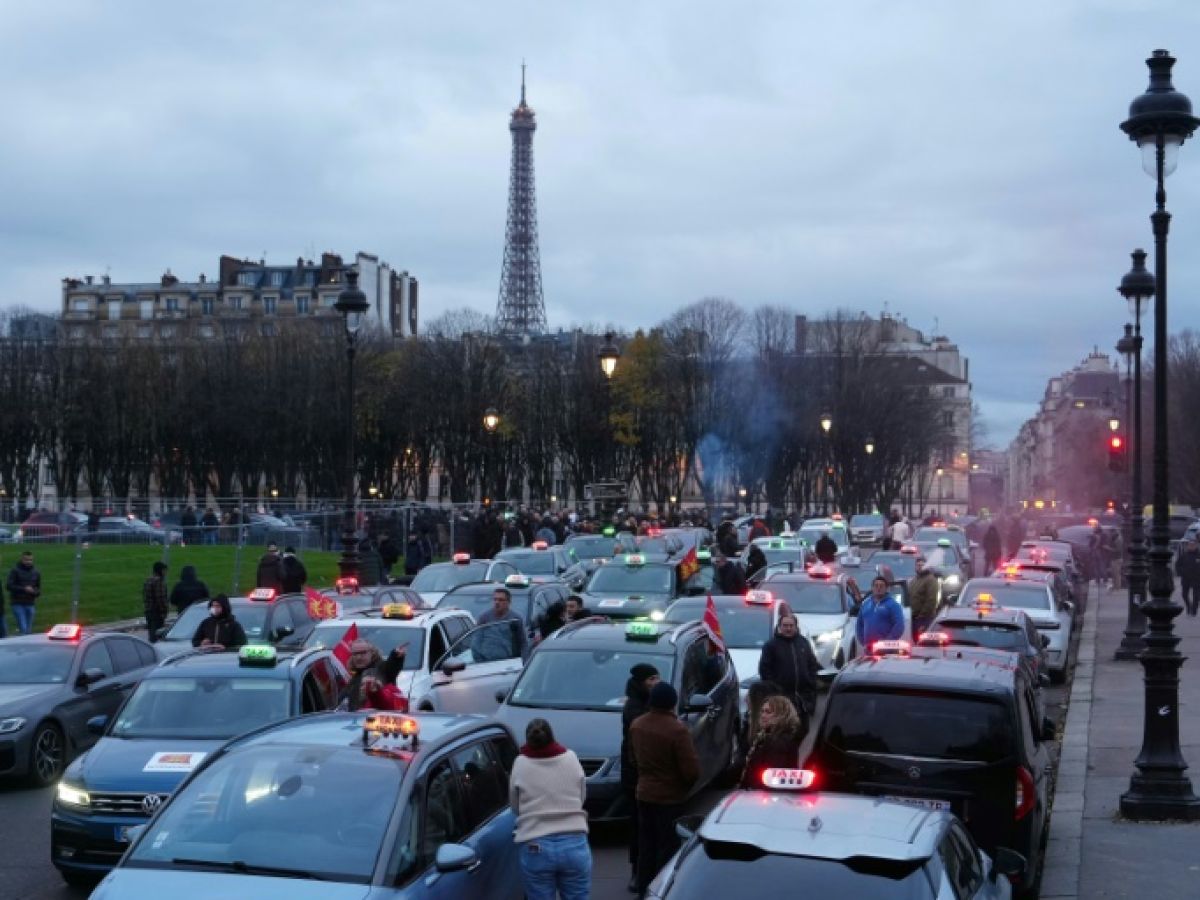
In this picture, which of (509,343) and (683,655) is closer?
(683,655)

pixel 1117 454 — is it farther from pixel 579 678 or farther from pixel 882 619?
pixel 579 678

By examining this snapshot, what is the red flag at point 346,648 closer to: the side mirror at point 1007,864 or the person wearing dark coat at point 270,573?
the side mirror at point 1007,864

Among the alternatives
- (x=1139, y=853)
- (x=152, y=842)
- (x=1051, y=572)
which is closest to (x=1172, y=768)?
(x=1139, y=853)

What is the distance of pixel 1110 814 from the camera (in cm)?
1391

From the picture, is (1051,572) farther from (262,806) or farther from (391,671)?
(262,806)

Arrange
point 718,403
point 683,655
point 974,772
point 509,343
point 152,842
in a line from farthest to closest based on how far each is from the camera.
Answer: point 509,343
point 718,403
point 683,655
point 974,772
point 152,842

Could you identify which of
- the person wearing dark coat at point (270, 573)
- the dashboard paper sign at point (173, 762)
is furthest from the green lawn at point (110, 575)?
the dashboard paper sign at point (173, 762)

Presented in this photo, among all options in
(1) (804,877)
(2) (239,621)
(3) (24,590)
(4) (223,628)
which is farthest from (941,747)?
(3) (24,590)

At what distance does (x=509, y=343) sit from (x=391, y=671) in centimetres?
7728

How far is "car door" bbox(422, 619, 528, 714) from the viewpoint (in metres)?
16.7

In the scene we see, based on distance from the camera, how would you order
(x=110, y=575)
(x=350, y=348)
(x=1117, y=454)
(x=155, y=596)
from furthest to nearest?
(x=110, y=575) < (x=1117, y=454) < (x=350, y=348) < (x=155, y=596)

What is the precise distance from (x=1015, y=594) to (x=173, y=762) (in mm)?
17031

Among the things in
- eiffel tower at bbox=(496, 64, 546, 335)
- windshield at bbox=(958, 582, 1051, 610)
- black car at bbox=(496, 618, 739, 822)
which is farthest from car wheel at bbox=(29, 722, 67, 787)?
eiffel tower at bbox=(496, 64, 546, 335)

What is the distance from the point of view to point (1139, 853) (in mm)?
12352
